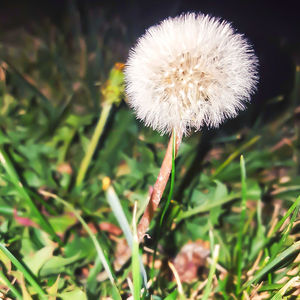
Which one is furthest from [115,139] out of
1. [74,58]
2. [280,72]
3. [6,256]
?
[280,72]

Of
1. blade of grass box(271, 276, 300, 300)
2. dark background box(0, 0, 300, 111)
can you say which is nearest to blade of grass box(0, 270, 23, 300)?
blade of grass box(271, 276, 300, 300)

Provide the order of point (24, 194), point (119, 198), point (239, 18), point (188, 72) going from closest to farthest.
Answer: point (188, 72)
point (24, 194)
point (119, 198)
point (239, 18)

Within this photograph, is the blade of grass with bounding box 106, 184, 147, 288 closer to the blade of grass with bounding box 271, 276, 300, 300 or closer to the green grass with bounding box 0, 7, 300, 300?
the green grass with bounding box 0, 7, 300, 300

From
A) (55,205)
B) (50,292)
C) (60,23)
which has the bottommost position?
(50,292)

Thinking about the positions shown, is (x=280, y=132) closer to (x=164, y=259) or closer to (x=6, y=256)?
(x=164, y=259)

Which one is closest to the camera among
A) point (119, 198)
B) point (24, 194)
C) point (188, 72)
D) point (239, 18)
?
point (188, 72)

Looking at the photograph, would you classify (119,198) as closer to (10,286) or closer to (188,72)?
(10,286)

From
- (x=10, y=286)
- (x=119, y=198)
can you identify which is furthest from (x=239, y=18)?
(x=10, y=286)
